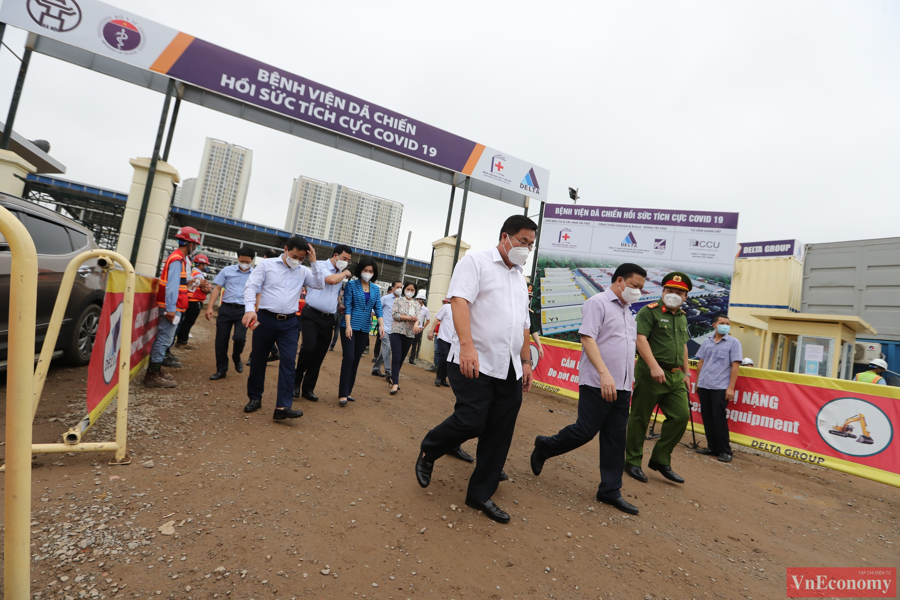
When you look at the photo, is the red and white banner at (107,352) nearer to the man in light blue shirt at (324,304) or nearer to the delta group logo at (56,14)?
the man in light blue shirt at (324,304)

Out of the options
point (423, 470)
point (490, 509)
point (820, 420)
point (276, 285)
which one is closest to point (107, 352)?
point (276, 285)

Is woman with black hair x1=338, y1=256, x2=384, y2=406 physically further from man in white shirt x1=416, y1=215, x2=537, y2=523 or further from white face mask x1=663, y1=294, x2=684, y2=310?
white face mask x1=663, y1=294, x2=684, y2=310

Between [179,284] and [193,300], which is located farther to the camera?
[193,300]

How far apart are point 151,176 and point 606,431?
9.29 meters

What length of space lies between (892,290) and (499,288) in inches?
503

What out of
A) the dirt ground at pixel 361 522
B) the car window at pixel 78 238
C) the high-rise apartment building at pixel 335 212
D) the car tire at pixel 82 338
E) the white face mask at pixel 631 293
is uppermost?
the high-rise apartment building at pixel 335 212

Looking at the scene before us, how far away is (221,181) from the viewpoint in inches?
2371

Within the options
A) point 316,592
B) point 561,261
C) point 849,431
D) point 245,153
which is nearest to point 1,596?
point 316,592

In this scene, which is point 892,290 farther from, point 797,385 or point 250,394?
point 250,394

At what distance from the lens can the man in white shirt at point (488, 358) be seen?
2.73 metres

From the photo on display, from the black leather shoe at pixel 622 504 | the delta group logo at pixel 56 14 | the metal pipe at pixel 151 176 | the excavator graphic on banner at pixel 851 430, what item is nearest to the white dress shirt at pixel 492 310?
the black leather shoe at pixel 622 504

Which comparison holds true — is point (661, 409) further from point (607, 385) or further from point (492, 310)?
point (492, 310)

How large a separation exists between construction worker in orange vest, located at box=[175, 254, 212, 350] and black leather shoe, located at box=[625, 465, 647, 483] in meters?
5.67

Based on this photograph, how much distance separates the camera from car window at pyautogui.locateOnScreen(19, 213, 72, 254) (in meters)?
4.16
